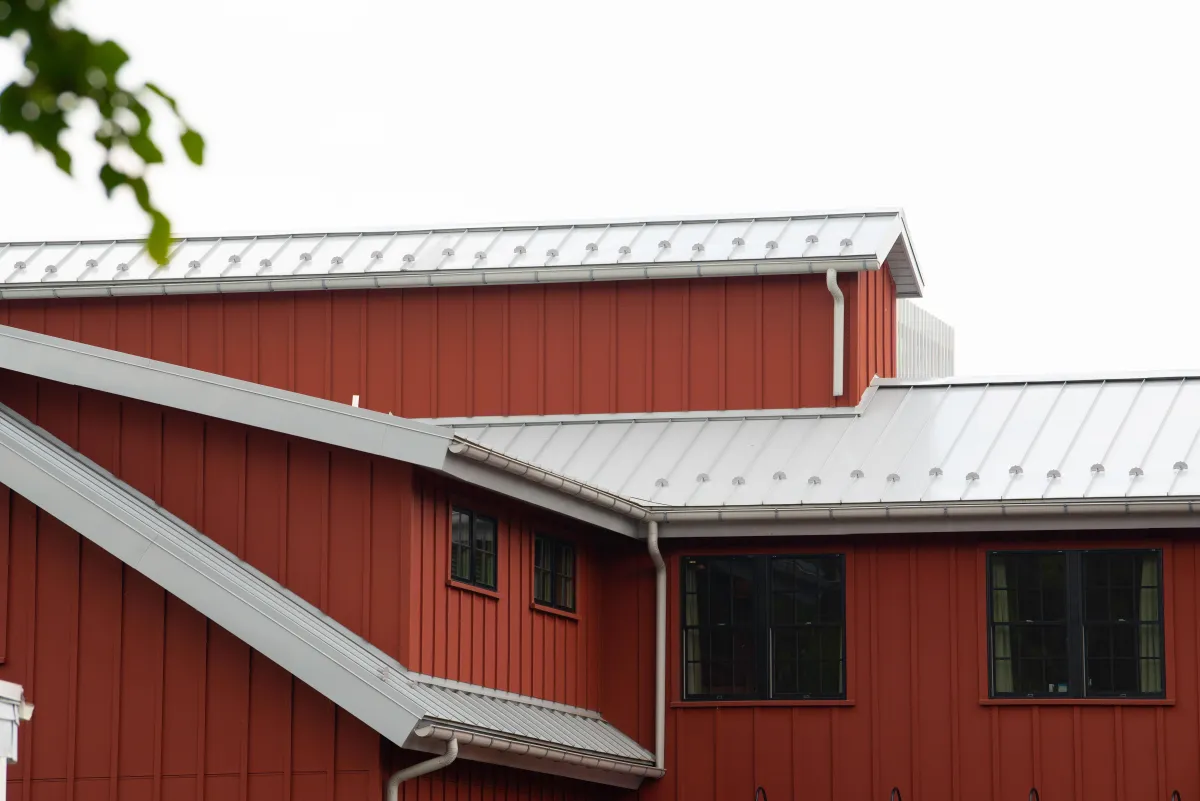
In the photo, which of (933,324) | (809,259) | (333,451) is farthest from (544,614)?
(933,324)

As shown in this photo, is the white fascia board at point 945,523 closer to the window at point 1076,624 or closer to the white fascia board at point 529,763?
the window at point 1076,624

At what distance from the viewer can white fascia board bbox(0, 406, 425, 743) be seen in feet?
44.0

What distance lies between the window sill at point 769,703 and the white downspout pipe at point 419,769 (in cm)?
503

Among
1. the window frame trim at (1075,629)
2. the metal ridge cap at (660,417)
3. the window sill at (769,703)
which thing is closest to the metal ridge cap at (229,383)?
the window sill at (769,703)

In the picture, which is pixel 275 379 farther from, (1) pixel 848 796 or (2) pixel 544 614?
(1) pixel 848 796

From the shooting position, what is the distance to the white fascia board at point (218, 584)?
44.0 ft

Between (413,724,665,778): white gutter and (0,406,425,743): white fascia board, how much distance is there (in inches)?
12.8

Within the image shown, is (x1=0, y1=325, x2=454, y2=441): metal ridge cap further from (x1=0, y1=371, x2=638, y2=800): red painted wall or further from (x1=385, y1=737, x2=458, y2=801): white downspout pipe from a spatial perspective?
(x1=385, y1=737, x2=458, y2=801): white downspout pipe

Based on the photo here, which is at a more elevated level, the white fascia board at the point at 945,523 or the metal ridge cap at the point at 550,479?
the metal ridge cap at the point at 550,479

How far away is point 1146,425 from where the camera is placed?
18.8 metres

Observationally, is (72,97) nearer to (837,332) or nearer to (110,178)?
(110,178)

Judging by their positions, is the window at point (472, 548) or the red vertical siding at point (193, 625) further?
the window at point (472, 548)

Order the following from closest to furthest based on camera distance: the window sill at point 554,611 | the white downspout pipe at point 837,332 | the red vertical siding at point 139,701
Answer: the red vertical siding at point 139,701 → the window sill at point 554,611 → the white downspout pipe at point 837,332

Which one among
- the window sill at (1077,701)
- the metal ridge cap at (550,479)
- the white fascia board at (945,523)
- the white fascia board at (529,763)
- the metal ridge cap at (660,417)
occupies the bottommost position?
the white fascia board at (529,763)
